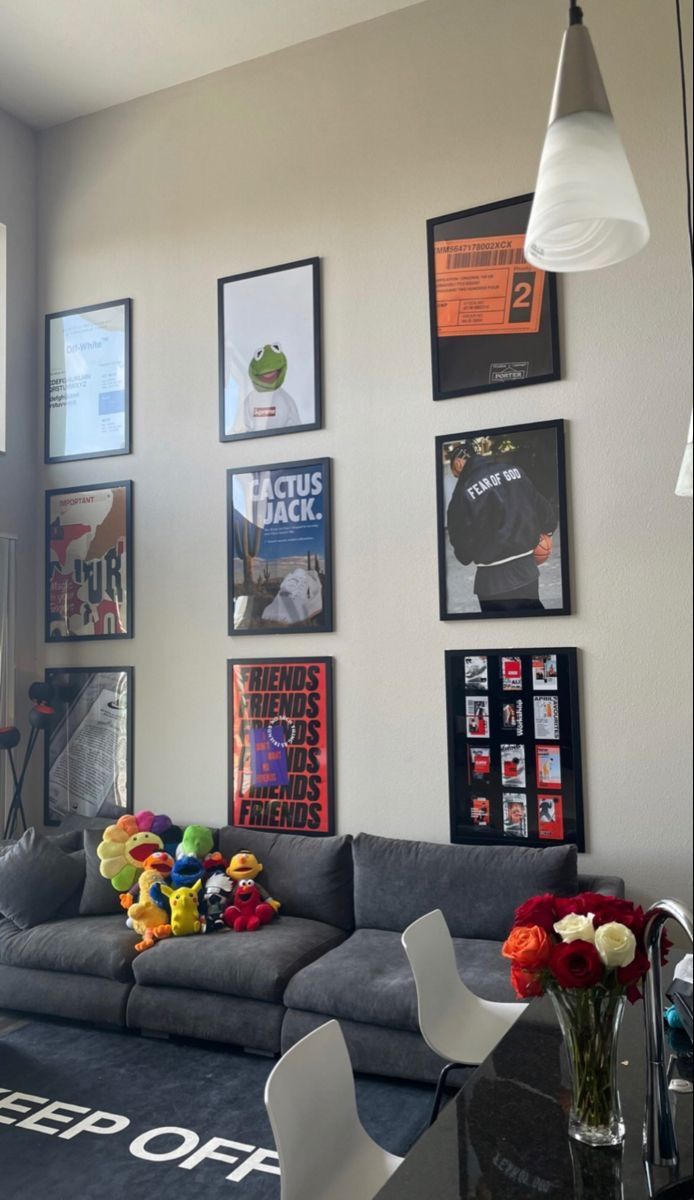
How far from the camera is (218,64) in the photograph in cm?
498

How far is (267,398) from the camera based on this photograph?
4.80 meters

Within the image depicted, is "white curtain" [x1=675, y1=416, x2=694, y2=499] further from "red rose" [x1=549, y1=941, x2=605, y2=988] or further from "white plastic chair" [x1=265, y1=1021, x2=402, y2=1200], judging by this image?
"white plastic chair" [x1=265, y1=1021, x2=402, y2=1200]

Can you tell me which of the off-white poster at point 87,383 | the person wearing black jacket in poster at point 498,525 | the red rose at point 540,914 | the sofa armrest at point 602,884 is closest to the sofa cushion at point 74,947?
the sofa armrest at point 602,884

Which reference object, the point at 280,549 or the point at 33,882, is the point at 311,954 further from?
the point at 280,549

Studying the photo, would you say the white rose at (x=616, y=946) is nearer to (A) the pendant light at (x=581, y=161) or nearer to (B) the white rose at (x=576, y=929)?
(B) the white rose at (x=576, y=929)

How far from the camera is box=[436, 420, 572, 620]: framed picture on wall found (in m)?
4.05

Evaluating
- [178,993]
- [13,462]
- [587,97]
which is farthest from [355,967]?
[13,462]

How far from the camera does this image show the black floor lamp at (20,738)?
4969 millimetres

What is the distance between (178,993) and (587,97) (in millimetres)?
3488

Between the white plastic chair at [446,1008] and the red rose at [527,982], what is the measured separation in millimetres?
1008

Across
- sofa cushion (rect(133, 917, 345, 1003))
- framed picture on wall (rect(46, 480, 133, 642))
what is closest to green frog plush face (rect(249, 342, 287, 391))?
framed picture on wall (rect(46, 480, 133, 642))

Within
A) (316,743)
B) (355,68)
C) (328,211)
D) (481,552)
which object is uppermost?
(355,68)

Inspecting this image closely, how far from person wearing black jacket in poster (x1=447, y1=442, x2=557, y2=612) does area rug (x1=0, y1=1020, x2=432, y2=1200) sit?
2.00m

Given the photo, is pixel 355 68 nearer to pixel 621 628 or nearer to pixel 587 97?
pixel 621 628
